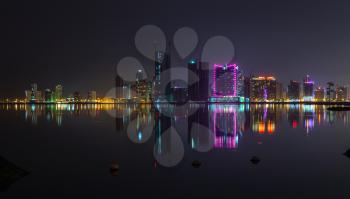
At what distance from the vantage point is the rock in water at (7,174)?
13973 millimetres

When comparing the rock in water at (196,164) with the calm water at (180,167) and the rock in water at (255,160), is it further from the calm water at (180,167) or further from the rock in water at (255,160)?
the rock in water at (255,160)

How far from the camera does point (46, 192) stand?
1369 cm

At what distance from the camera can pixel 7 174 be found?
14641mm

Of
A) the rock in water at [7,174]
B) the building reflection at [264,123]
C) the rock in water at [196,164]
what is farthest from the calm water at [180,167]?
the building reflection at [264,123]

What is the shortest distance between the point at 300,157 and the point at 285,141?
287 inches

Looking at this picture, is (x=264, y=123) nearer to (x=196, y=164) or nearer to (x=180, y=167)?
(x=196, y=164)

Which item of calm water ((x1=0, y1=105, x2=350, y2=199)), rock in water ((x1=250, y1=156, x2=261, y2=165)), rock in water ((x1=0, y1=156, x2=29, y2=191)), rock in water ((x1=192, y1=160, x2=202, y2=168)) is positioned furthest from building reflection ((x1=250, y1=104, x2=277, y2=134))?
rock in water ((x1=0, y1=156, x2=29, y2=191))

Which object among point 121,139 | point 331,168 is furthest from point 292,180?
point 121,139

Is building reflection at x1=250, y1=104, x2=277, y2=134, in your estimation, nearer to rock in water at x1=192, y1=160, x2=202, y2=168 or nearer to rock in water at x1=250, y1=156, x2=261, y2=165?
rock in water at x1=250, y1=156, x2=261, y2=165

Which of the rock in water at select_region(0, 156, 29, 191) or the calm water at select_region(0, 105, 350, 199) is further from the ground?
the rock in water at select_region(0, 156, 29, 191)

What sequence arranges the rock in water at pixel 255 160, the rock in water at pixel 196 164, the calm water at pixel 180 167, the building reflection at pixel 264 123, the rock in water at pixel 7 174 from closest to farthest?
the calm water at pixel 180 167
the rock in water at pixel 7 174
the rock in water at pixel 196 164
the rock in water at pixel 255 160
the building reflection at pixel 264 123

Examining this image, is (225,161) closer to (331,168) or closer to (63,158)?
(331,168)

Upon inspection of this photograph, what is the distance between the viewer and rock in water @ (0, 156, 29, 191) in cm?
1397

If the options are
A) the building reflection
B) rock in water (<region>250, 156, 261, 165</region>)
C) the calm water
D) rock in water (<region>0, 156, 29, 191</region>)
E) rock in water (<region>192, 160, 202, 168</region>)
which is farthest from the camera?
the building reflection
